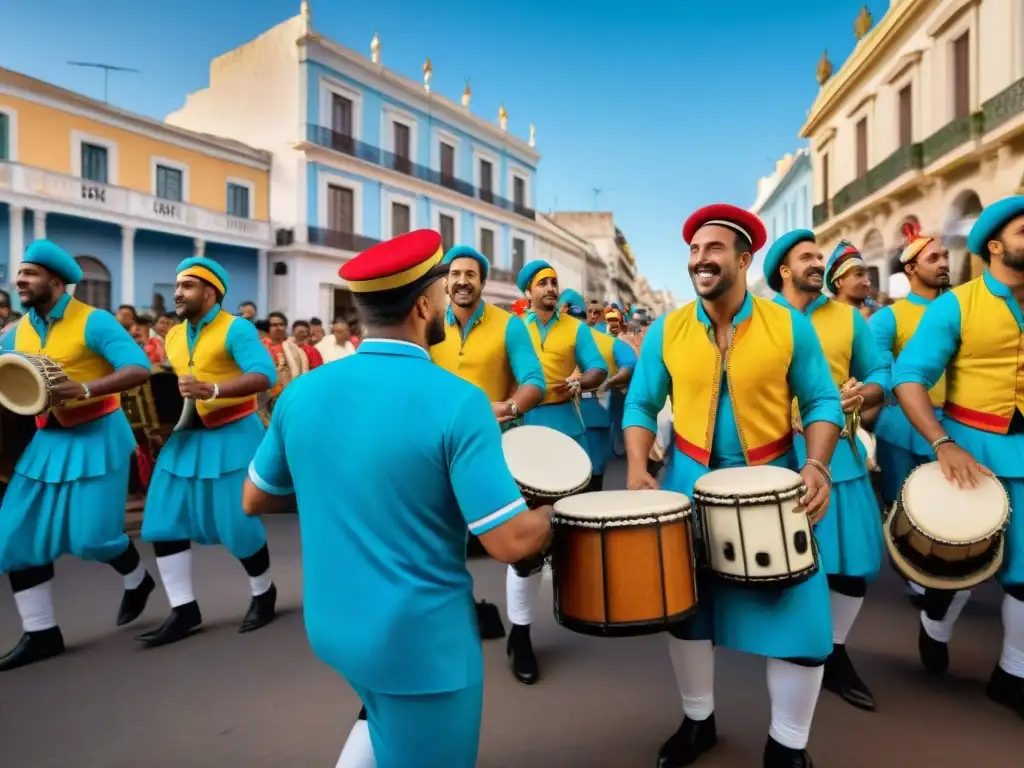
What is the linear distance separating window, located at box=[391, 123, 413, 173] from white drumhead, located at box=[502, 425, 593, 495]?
1047 inches

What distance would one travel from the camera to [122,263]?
2012cm

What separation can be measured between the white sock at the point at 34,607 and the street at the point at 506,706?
216 millimetres

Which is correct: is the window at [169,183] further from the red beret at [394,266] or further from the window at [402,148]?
the red beret at [394,266]

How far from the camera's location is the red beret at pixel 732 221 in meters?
2.64

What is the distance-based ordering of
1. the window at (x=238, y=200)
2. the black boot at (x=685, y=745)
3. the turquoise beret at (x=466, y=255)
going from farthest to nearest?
the window at (x=238, y=200) < the turquoise beret at (x=466, y=255) < the black boot at (x=685, y=745)

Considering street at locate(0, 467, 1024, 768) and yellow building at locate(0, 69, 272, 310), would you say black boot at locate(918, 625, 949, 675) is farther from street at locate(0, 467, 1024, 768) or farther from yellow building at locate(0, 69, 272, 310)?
yellow building at locate(0, 69, 272, 310)

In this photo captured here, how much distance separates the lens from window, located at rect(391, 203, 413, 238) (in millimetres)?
28156

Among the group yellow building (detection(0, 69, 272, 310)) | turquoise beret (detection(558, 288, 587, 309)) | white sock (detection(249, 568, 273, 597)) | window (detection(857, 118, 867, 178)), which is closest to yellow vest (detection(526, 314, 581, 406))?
turquoise beret (detection(558, 288, 587, 309))

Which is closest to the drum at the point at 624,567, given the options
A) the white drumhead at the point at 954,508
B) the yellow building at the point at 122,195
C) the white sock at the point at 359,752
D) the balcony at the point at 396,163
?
the white sock at the point at 359,752

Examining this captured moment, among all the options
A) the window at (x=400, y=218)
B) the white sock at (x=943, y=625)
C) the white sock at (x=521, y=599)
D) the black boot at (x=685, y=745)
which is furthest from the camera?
the window at (x=400, y=218)

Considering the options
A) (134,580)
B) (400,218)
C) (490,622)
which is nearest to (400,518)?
(490,622)

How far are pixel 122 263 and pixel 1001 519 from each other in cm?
2168

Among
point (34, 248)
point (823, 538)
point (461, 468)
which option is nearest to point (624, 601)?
point (461, 468)

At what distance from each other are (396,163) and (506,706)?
26.9 meters
